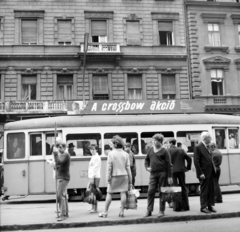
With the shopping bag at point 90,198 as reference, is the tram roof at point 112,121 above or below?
above

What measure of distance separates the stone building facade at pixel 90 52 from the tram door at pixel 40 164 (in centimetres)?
1184

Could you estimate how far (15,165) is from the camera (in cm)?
1416

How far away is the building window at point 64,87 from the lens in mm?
27562

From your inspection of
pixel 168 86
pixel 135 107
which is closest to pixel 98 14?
pixel 168 86

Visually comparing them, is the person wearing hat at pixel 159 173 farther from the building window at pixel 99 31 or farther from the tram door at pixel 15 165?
the building window at pixel 99 31

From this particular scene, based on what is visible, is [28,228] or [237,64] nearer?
[28,228]

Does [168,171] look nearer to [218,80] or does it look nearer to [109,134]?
[109,134]

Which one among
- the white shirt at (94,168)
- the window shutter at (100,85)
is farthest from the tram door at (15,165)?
the window shutter at (100,85)

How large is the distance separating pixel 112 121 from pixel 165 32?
16.4 meters

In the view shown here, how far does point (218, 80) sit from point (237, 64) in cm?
202

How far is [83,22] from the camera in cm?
2814

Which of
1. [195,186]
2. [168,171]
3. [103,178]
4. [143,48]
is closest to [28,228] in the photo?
[168,171]

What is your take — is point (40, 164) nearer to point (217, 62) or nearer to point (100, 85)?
point (100, 85)

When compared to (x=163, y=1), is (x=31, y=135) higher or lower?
lower
